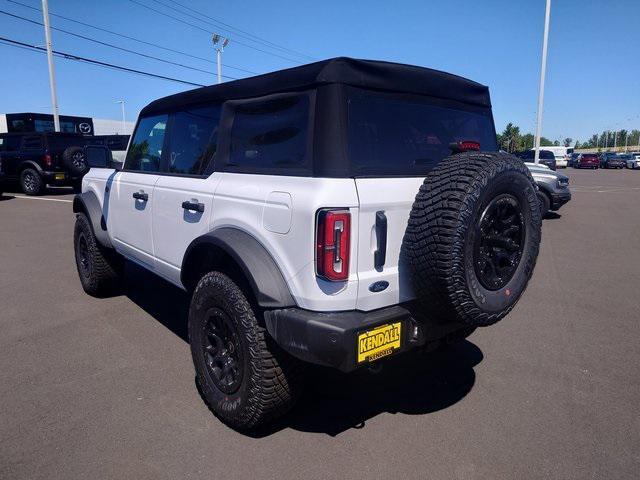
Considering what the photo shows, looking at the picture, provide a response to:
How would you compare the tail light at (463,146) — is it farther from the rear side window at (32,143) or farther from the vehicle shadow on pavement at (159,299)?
the rear side window at (32,143)

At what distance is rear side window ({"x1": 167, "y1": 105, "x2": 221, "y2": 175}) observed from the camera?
10.2ft

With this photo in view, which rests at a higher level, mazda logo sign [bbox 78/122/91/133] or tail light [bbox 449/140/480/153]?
mazda logo sign [bbox 78/122/91/133]

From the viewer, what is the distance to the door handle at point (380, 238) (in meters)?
2.28

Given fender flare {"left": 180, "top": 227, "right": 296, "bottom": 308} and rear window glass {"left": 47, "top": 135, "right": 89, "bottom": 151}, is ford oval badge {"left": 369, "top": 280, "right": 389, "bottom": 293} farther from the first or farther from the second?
rear window glass {"left": 47, "top": 135, "right": 89, "bottom": 151}

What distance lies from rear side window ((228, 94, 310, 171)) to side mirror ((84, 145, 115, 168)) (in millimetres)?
2285

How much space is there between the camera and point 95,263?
186 inches

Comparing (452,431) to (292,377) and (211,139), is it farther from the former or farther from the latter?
(211,139)

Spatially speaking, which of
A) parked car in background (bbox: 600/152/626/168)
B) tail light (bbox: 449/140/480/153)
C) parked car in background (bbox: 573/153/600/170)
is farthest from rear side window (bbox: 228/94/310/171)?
parked car in background (bbox: 600/152/626/168)

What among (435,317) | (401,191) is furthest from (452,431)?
(401,191)

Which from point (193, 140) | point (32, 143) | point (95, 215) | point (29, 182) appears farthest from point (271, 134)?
point (29, 182)

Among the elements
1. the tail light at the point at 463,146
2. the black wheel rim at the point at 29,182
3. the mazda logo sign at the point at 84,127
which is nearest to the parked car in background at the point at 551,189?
the tail light at the point at 463,146

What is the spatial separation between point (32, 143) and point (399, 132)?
15.6 m

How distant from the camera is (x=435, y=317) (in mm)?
2443

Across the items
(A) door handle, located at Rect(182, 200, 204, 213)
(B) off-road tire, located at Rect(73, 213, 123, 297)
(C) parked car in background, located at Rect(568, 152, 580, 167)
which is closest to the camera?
(A) door handle, located at Rect(182, 200, 204, 213)
